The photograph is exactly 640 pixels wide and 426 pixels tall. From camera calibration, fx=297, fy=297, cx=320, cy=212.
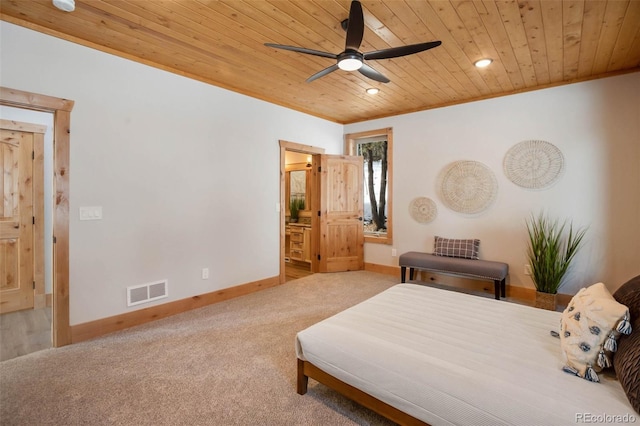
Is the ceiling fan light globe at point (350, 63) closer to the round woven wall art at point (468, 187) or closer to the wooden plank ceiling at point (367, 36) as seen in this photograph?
the wooden plank ceiling at point (367, 36)

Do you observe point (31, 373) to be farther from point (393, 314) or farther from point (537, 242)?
point (537, 242)

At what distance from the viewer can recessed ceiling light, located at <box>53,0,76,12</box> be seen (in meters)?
2.08

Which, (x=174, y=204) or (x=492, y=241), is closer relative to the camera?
(x=174, y=204)

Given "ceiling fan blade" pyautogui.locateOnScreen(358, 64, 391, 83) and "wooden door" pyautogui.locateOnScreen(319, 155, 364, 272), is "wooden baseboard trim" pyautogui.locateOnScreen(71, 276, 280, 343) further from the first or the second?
"ceiling fan blade" pyautogui.locateOnScreen(358, 64, 391, 83)

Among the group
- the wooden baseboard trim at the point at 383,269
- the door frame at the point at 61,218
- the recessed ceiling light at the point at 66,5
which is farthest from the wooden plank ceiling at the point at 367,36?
the wooden baseboard trim at the point at 383,269

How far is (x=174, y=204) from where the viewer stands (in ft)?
10.9

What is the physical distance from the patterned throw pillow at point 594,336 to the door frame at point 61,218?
11.8ft

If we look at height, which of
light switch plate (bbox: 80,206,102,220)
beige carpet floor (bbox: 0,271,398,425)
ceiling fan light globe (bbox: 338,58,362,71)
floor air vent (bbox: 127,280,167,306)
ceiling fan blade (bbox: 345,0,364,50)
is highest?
ceiling fan blade (bbox: 345,0,364,50)

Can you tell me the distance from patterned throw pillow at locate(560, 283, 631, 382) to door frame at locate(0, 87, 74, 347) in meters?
3.61

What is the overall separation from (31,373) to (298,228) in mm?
4291

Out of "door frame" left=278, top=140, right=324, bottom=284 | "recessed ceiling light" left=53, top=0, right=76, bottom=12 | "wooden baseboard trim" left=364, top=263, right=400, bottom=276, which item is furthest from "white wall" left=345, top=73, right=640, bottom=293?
"recessed ceiling light" left=53, top=0, right=76, bottom=12

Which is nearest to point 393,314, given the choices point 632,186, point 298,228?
point 632,186

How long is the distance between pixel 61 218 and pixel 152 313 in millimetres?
1258

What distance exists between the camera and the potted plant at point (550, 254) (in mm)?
3387
